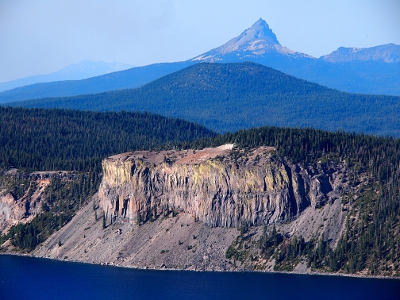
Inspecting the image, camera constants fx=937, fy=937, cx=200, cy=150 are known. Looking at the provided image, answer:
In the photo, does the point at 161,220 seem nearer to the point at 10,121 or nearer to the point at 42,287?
the point at 42,287

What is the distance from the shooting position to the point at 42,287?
110125 mm

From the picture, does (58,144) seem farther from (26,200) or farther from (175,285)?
(175,285)

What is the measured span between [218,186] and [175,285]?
19815 millimetres

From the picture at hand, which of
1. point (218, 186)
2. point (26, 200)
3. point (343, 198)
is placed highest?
point (218, 186)

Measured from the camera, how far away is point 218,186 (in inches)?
4825

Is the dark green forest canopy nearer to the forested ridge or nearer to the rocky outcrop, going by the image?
the forested ridge

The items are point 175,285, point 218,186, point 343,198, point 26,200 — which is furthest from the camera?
point 26,200

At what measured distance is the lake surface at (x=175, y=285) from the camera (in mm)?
100375

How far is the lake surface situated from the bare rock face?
11448 mm

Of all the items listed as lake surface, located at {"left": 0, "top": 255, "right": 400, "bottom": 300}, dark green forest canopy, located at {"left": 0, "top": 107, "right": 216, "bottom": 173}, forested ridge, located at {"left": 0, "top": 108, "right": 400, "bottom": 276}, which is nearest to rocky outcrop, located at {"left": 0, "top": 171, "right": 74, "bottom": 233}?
forested ridge, located at {"left": 0, "top": 108, "right": 400, "bottom": 276}

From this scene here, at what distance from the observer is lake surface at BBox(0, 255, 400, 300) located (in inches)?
3952

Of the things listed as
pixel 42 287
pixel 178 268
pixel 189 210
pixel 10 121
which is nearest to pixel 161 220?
pixel 189 210

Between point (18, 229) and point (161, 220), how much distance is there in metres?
23.6

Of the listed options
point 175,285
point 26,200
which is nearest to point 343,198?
point 175,285
